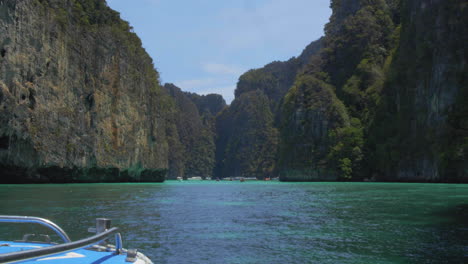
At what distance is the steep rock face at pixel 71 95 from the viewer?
142 feet

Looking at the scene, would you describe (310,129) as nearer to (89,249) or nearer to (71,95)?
(71,95)

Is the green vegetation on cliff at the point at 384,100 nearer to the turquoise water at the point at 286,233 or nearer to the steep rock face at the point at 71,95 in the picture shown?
the steep rock face at the point at 71,95

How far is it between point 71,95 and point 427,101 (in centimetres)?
5120

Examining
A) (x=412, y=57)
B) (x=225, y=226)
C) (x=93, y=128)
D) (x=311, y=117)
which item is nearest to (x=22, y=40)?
(x=93, y=128)

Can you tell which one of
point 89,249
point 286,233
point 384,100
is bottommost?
point 286,233

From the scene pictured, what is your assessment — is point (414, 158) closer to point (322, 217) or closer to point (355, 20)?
point (355, 20)

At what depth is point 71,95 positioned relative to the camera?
176 ft

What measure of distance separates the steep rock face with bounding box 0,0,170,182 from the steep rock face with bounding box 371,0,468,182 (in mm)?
44055

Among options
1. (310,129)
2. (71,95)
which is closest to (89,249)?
(71,95)

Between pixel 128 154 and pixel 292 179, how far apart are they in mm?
46544

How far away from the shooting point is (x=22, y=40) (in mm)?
43875

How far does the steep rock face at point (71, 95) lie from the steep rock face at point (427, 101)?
44055 millimetres

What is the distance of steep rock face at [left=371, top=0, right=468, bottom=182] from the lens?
5791cm

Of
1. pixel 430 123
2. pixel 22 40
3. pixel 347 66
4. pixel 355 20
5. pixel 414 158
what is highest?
pixel 355 20
